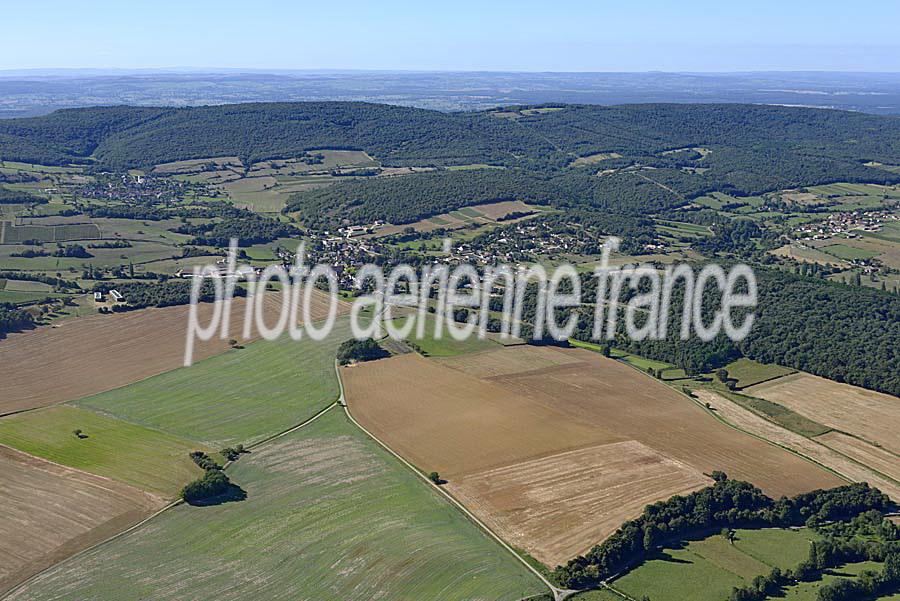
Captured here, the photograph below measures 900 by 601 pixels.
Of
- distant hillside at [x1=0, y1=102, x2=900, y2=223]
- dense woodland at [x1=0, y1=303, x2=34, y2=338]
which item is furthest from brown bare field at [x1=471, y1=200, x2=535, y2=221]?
dense woodland at [x1=0, y1=303, x2=34, y2=338]

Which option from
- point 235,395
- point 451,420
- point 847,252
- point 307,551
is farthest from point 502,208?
point 307,551

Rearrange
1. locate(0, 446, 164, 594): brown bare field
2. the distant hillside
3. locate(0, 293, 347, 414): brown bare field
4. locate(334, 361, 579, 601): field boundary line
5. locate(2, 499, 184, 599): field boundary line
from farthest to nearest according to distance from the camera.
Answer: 1. the distant hillside
2. locate(0, 293, 347, 414): brown bare field
3. locate(0, 446, 164, 594): brown bare field
4. locate(334, 361, 579, 601): field boundary line
5. locate(2, 499, 184, 599): field boundary line

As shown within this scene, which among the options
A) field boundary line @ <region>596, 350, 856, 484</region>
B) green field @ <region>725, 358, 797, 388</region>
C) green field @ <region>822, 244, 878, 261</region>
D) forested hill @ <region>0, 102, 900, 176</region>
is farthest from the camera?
forested hill @ <region>0, 102, 900, 176</region>

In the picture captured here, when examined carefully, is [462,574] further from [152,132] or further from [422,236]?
[152,132]

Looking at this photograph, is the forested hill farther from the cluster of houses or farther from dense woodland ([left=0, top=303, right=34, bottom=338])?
dense woodland ([left=0, top=303, right=34, bottom=338])

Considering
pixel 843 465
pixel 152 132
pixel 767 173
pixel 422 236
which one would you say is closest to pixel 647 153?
pixel 767 173

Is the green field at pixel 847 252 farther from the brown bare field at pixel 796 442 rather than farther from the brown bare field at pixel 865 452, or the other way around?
the brown bare field at pixel 865 452
